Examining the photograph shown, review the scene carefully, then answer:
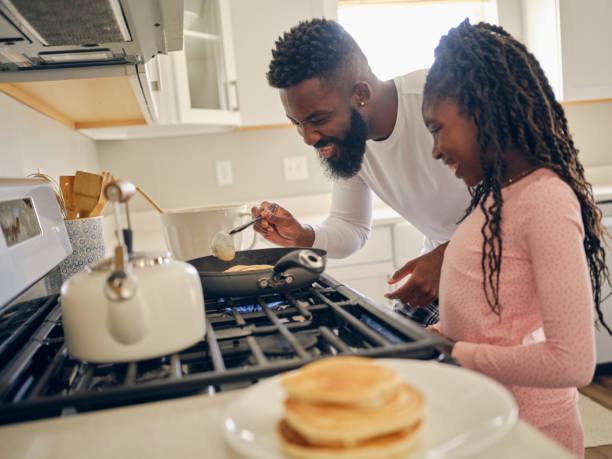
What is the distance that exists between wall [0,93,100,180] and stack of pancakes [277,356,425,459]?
0.95 meters

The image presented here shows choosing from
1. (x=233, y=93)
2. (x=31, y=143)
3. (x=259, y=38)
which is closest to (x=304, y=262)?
(x=31, y=143)

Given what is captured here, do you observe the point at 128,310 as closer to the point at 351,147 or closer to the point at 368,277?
the point at 351,147

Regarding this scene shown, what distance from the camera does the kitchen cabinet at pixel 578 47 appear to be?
261 cm

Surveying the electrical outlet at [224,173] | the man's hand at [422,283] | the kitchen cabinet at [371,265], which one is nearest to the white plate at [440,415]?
the man's hand at [422,283]

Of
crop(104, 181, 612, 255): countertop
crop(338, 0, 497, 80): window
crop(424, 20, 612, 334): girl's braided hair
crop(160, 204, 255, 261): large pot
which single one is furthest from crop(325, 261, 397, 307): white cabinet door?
crop(424, 20, 612, 334): girl's braided hair

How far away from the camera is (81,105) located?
1452 millimetres

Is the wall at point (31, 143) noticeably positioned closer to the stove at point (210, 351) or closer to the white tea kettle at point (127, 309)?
the stove at point (210, 351)

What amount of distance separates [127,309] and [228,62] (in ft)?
6.81

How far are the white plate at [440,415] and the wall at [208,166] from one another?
255 centimetres

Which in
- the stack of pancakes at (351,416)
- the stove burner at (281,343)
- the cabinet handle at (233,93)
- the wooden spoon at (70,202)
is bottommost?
the stove burner at (281,343)

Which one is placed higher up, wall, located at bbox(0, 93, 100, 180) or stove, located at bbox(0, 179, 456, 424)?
wall, located at bbox(0, 93, 100, 180)

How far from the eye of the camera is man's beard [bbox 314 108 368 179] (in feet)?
4.75

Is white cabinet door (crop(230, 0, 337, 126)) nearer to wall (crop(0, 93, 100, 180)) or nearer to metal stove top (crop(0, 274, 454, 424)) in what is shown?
wall (crop(0, 93, 100, 180))

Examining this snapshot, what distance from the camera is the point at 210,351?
59 centimetres
